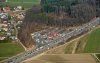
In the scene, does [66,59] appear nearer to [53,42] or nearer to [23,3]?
[53,42]

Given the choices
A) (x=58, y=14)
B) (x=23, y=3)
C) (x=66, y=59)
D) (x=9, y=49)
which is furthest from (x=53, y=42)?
(x=23, y=3)

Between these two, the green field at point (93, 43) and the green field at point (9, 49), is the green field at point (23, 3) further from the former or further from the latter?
the green field at point (9, 49)

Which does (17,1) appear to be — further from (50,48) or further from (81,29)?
(50,48)

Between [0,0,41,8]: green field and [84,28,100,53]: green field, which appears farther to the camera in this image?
[0,0,41,8]: green field

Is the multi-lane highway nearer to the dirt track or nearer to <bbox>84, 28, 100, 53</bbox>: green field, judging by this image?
the dirt track

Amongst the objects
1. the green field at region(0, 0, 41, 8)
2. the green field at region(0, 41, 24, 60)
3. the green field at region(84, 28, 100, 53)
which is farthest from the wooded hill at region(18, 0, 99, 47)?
the green field at region(84, 28, 100, 53)

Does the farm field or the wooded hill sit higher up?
the wooded hill
